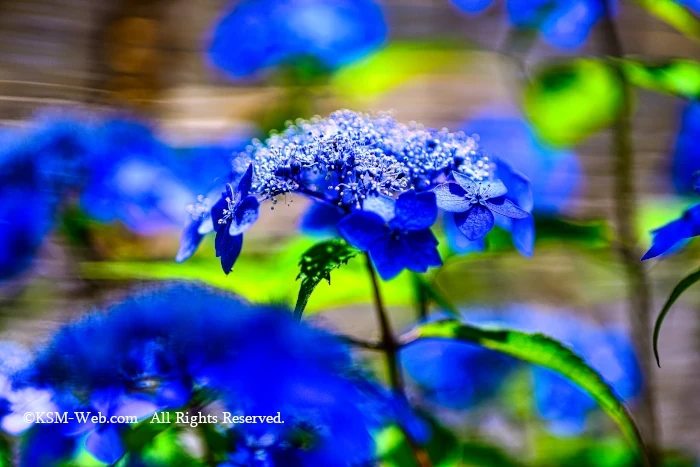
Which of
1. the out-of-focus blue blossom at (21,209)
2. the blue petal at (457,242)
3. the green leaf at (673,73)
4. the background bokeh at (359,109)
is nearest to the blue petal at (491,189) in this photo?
the blue petal at (457,242)

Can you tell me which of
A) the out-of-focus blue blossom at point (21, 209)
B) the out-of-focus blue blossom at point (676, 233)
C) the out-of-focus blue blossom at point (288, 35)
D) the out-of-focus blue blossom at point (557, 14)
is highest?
the out-of-focus blue blossom at point (288, 35)

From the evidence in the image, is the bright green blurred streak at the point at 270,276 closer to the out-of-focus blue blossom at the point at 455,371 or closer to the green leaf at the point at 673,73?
the out-of-focus blue blossom at the point at 455,371

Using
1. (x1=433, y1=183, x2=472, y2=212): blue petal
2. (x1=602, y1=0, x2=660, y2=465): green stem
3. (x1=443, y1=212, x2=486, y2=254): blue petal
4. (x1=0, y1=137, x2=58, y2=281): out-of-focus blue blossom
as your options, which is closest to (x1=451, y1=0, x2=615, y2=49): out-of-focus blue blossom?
(x1=602, y1=0, x2=660, y2=465): green stem

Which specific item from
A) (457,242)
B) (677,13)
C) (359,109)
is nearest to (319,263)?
(457,242)

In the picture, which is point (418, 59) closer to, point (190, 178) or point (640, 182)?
point (190, 178)

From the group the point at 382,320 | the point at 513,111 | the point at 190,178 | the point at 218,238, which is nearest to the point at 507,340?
the point at 382,320

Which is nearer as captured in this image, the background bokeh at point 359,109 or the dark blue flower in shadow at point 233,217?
the dark blue flower in shadow at point 233,217
